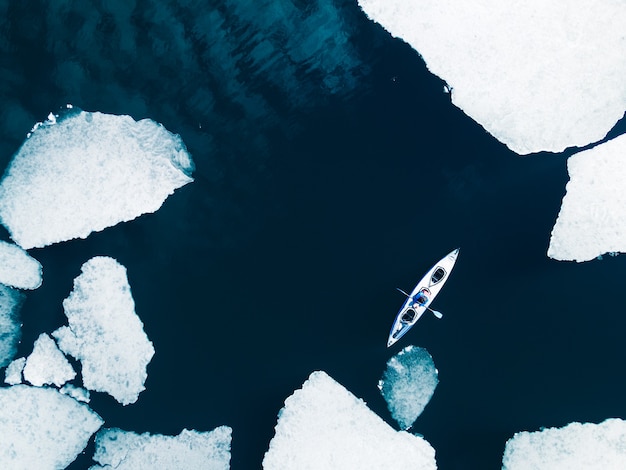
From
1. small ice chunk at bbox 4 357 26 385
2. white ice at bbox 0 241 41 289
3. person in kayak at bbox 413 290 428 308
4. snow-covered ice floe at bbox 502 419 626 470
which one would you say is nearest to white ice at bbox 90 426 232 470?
small ice chunk at bbox 4 357 26 385

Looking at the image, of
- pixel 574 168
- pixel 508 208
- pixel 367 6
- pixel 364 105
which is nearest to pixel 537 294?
pixel 508 208

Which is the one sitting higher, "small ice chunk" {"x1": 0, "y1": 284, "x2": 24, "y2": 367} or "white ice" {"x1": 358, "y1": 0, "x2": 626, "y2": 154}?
"white ice" {"x1": 358, "y1": 0, "x2": 626, "y2": 154}

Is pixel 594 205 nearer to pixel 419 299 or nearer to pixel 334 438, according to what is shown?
pixel 419 299

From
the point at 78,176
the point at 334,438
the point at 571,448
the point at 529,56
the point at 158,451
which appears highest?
the point at 529,56

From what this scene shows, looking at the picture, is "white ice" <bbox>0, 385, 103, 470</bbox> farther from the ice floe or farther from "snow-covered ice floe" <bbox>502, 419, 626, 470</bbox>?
the ice floe

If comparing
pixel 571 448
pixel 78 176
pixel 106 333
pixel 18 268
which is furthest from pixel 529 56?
pixel 18 268
